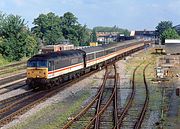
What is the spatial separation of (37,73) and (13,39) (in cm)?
3802

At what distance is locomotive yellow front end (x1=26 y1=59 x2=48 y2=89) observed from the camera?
32.2m

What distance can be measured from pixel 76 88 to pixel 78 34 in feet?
322

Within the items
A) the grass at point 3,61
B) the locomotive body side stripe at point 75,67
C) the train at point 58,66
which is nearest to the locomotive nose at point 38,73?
the train at point 58,66

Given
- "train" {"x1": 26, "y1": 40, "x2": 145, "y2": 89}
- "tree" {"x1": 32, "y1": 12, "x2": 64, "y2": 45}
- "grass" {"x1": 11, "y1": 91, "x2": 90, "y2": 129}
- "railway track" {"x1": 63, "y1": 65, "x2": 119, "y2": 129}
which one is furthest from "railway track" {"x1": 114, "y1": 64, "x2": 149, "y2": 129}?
"tree" {"x1": 32, "y1": 12, "x2": 64, "y2": 45}

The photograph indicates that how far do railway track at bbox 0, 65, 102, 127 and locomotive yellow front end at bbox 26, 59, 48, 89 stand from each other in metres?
0.79

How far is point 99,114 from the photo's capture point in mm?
22953

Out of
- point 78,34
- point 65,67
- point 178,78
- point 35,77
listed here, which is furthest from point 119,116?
point 78,34

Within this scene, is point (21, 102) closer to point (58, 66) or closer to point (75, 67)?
point (58, 66)

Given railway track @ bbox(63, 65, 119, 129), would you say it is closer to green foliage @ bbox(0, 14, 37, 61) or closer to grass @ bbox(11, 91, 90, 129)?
grass @ bbox(11, 91, 90, 129)

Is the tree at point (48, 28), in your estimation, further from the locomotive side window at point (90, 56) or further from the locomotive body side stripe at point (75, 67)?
the locomotive side window at point (90, 56)

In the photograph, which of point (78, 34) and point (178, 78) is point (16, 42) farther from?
point (78, 34)

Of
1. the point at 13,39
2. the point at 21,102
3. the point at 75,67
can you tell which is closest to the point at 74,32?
the point at 13,39

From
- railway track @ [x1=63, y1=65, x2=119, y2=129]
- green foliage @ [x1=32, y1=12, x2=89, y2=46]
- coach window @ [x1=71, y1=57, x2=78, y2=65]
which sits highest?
green foliage @ [x1=32, y1=12, x2=89, y2=46]

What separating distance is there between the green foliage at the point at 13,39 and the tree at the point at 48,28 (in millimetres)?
48768
